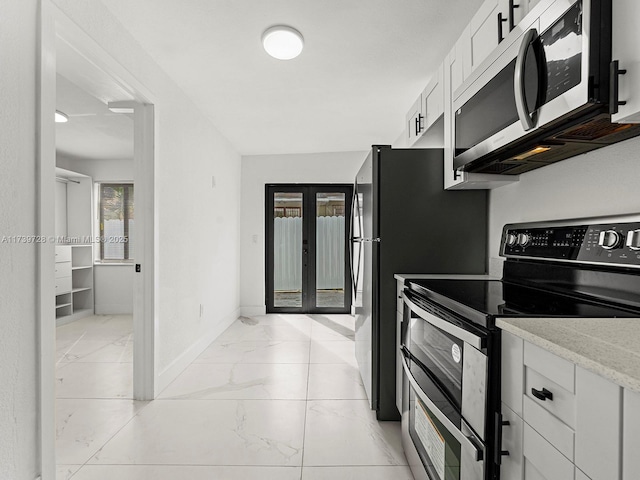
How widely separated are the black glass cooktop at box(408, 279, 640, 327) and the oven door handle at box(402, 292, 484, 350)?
0.15ft

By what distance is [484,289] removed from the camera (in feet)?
5.19

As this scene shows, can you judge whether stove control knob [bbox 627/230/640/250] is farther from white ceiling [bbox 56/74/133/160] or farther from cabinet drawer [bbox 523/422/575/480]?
white ceiling [bbox 56/74/133/160]

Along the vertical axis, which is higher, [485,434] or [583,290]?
[583,290]

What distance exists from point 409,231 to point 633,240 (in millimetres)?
1182

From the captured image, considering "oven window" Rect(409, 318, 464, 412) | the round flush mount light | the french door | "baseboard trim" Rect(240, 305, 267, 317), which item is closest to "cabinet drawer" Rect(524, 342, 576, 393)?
"oven window" Rect(409, 318, 464, 412)

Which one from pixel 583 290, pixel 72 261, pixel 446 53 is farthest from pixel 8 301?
pixel 72 261

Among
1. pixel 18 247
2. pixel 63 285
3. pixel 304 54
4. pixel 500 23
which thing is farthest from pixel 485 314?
pixel 63 285

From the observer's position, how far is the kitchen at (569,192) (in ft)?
4.26

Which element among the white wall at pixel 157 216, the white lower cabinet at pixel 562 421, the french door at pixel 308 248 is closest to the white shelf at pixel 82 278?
the white wall at pixel 157 216

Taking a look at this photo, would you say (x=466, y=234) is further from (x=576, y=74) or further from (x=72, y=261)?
(x=72, y=261)

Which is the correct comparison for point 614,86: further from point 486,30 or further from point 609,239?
point 486,30

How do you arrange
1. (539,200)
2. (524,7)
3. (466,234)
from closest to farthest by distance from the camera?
(524,7)
(539,200)
(466,234)

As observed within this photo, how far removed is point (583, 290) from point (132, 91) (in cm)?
262

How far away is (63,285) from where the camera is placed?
16.4 ft
